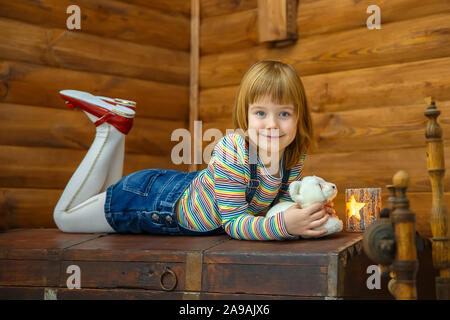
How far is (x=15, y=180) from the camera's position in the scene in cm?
282

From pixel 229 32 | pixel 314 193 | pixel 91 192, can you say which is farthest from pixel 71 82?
pixel 314 193

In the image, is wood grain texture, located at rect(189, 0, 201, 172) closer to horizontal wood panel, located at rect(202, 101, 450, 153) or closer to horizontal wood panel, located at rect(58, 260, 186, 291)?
horizontal wood panel, located at rect(202, 101, 450, 153)

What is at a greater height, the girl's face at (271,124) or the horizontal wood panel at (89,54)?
the horizontal wood panel at (89,54)

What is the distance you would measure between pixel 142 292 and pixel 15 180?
140 cm

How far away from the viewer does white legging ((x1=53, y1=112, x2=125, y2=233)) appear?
90.0 inches

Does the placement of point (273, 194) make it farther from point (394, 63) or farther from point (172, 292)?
point (394, 63)

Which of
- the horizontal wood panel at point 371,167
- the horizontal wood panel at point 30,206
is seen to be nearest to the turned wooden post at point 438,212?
the horizontal wood panel at point 371,167

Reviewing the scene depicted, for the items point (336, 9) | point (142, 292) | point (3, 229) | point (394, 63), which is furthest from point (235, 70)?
point (142, 292)

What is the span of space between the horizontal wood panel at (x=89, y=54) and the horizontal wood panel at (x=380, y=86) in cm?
87

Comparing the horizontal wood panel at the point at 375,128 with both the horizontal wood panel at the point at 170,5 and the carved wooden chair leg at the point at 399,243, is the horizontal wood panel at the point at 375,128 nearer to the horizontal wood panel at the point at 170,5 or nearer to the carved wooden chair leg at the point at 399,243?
the horizontal wood panel at the point at 170,5

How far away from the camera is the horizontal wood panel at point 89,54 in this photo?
2.83 meters

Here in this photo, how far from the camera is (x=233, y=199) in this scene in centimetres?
186
